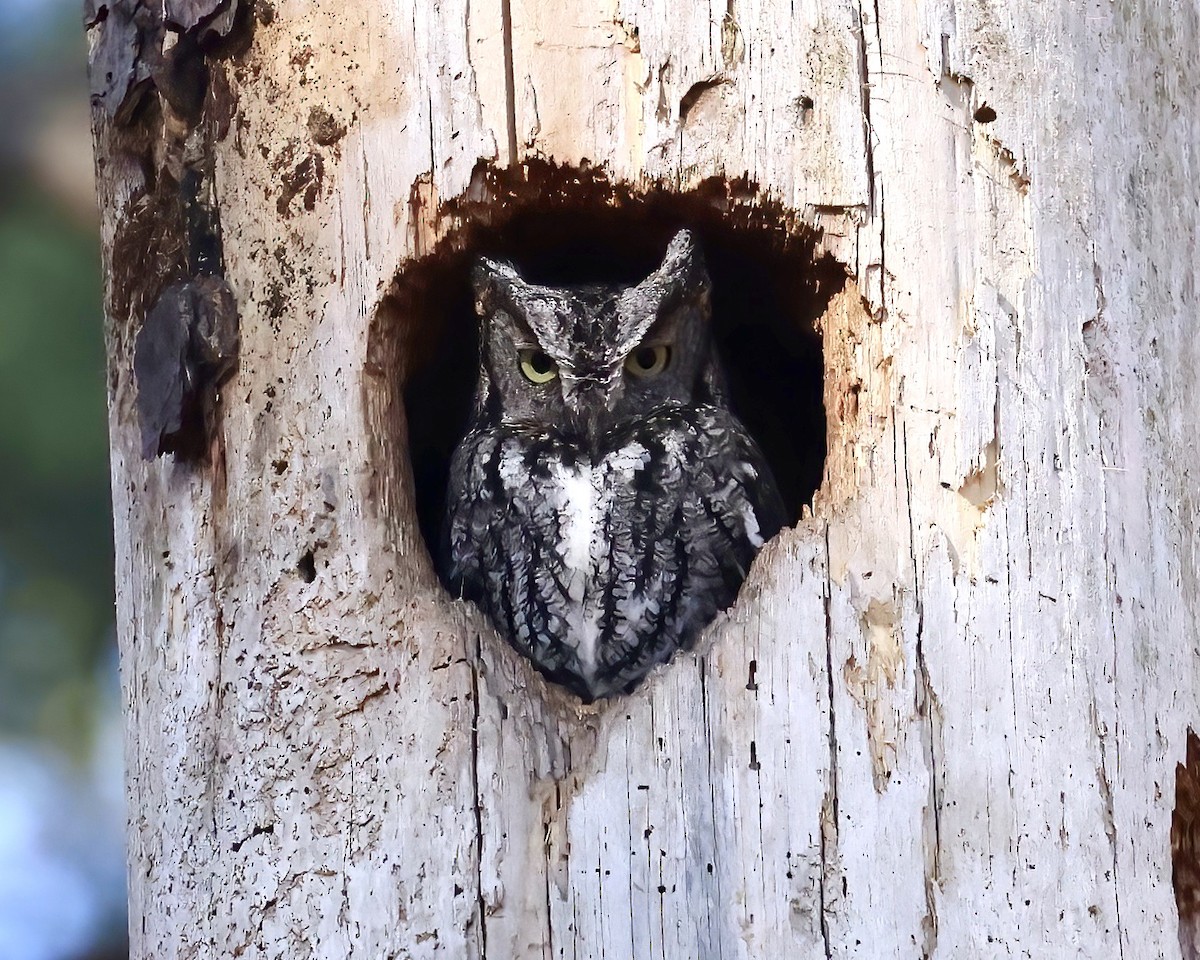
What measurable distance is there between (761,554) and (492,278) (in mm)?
794

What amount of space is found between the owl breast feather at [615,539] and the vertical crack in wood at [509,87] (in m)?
0.68

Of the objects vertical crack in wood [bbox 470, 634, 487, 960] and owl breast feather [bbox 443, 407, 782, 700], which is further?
owl breast feather [bbox 443, 407, 782, 700]

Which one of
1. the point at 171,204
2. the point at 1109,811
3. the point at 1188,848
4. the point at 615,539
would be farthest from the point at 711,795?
the point at 171,204

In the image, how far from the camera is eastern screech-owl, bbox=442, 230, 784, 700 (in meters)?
2.49

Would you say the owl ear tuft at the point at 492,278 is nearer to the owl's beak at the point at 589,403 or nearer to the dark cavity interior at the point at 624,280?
the dark cavity interior at the point at 624,280

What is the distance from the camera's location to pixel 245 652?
2.06 meters

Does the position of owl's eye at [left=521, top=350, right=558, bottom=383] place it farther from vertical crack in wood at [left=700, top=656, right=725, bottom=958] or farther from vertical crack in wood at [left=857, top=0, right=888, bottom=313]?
vertical crack in wood at [left=700, top=656, right=725, bottom=958]

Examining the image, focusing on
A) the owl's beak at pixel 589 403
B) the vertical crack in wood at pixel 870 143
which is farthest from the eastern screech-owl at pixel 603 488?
the vertical crack in wood at pixel 870 143

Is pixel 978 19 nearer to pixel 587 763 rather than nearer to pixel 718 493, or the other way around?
pixel 718 493

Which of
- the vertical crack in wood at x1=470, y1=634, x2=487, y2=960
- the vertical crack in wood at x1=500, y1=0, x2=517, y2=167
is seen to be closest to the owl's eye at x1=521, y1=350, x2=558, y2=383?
the vertical crack in wood at x1=500, y1=0, x2=517, y2=167

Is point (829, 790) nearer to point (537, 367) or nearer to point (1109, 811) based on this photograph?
point (1109, 811)

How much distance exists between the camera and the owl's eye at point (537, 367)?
2588mm

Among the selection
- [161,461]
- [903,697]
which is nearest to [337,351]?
[161,461]

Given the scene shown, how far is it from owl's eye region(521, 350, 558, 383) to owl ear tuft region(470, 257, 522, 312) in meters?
→ 0.15
